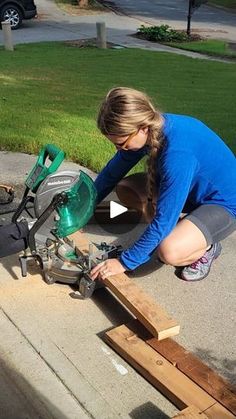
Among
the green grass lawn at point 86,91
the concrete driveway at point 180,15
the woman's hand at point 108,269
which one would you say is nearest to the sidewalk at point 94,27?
the concrete driveway at point 180,15

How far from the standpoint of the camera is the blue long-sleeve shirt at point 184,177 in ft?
8.95

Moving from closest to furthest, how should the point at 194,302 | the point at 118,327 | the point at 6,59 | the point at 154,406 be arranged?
the point at 154,406, the point at 118,327, the point at 194,302, the point at 6,59

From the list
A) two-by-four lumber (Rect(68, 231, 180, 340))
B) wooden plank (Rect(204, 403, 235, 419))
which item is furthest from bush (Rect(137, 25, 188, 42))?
wooden plank (Rect(204, 403, 235, 419))

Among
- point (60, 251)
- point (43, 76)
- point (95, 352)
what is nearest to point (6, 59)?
point (43, 76)

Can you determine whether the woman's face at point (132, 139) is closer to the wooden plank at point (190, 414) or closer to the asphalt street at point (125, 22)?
the wooden plank at point (190, 414)

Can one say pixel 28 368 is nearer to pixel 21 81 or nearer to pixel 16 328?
pixel 16 328

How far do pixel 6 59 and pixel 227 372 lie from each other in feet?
30.3

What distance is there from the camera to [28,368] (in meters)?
2.53

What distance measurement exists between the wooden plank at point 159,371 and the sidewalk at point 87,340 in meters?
0.04

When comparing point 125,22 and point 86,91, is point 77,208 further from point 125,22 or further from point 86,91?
point 125,22

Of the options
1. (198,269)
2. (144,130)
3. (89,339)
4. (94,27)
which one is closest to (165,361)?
(89,339)

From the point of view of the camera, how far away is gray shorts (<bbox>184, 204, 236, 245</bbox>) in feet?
9.77

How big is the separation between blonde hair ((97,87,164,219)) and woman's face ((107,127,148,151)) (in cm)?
2

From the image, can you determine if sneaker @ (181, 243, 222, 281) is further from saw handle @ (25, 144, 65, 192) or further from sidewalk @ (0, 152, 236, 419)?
saw handle @ (25, 144, 65, 192)
